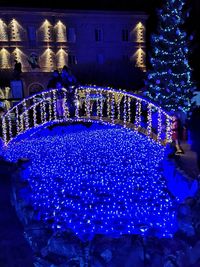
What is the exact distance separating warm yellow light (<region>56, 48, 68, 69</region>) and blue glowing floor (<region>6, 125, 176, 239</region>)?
18.5 metres

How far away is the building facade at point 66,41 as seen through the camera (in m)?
31.6

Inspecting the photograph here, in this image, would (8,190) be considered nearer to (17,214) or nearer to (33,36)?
(17,214)

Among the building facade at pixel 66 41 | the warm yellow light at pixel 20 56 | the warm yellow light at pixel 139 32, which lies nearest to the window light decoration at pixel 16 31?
the building facade at pixel 66 41

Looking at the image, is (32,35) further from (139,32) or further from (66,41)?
(139,32)

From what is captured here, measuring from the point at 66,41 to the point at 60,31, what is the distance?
115 cm

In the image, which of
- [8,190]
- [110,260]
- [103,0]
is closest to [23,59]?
[103,0]

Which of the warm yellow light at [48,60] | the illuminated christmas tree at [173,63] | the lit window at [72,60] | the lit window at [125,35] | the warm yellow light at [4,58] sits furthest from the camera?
the lit window at [125,35]

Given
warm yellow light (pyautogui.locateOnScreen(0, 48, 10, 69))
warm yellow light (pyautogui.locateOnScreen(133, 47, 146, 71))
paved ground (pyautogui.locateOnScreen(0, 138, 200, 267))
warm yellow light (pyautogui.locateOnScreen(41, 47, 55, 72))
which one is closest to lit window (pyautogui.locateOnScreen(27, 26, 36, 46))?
warm yellow light (pyautogui.locateOnScreen(41, 47, 55, 72))

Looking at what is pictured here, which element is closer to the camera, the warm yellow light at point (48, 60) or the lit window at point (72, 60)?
the warm yellow light at point (48, 60)

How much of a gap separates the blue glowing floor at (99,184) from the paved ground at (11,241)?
23.4 inches

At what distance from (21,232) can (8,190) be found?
2.65 m

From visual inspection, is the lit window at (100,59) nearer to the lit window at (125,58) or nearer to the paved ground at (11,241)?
the lit window at (125,58)

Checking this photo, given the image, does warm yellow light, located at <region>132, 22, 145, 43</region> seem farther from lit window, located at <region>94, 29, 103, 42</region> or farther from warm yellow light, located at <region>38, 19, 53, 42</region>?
warm yellow light, located at <region>38, 19, 53, 42</region>

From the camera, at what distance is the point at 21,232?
626cm
